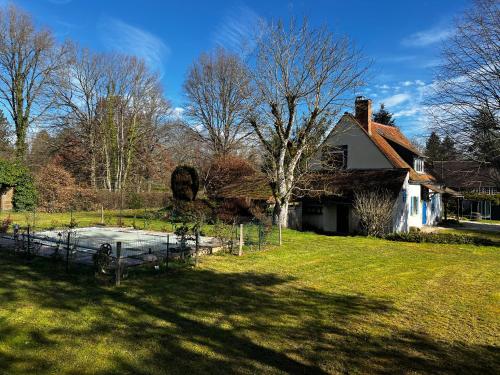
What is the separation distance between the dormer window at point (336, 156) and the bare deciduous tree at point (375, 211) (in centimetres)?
531

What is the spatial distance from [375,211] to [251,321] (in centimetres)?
1579

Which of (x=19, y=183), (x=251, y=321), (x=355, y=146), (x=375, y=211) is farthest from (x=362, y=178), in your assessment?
(x=19, y=183)

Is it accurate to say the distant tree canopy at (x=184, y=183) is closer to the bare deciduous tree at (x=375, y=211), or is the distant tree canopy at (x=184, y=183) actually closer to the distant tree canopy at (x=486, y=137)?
the bare deciduous tree at (x=375, y=211)

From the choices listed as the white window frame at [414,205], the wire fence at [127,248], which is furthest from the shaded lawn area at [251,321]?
the white window frame at [414,205]

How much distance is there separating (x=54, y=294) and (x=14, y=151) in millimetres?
30284

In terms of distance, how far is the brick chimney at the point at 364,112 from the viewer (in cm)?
2627

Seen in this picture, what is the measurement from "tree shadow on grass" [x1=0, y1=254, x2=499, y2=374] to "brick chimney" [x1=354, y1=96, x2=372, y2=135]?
19.7 meters

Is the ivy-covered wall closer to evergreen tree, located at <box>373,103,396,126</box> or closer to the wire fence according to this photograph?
the wire fence

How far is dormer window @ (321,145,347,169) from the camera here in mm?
26453

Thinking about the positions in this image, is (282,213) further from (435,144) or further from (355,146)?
(435,144)

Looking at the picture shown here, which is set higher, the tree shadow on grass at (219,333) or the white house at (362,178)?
the white house at (362,178)

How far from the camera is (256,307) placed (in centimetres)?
750

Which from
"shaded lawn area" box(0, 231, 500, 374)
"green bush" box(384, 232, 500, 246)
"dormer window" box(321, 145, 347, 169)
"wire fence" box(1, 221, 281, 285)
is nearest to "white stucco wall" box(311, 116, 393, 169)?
"dormer window" box(321, 145, 347, 169)

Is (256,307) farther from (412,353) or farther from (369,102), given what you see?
(369,102)
